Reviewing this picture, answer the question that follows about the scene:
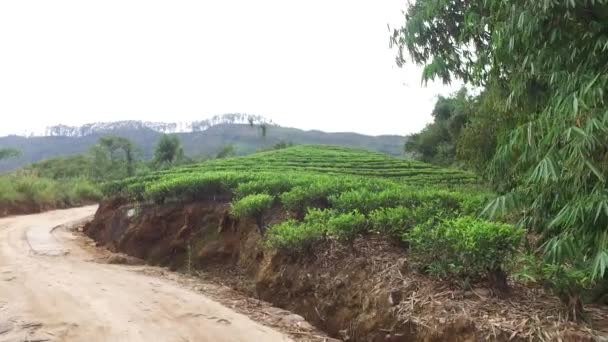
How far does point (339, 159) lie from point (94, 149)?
2822 cm

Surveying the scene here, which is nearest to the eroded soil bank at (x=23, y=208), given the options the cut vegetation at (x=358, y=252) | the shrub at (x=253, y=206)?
the cut vegetation at (x=358, y=252)

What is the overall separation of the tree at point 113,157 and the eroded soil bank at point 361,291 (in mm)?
34783

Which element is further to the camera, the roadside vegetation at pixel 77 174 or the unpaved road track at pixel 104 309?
the roadside vegetation at pixel 77 174

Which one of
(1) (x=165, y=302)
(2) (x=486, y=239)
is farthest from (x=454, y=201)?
(1) (x=165, y=302)

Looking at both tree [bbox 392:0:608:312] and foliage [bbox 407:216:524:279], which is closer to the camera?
tree [bbox 392:0:608:312]

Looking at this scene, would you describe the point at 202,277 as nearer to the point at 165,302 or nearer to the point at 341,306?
the point at 165,302

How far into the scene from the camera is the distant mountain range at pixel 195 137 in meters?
99.1

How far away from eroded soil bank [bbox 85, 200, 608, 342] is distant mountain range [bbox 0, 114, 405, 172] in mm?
86115

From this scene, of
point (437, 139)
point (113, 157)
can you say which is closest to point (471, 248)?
point (437, 139)

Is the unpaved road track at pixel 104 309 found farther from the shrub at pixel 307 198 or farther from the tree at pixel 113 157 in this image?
the tree at pixel 113 157

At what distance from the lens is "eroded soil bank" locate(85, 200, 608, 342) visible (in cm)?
351

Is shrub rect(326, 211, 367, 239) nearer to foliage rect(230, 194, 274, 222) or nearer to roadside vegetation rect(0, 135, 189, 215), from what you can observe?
foliage rect(230, 194, 274, 222)

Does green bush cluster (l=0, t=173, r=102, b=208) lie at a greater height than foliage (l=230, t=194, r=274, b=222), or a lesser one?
lesser

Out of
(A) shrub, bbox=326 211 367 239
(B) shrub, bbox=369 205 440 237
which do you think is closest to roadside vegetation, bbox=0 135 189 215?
(A) shrub, bbox=326 211 367 239
